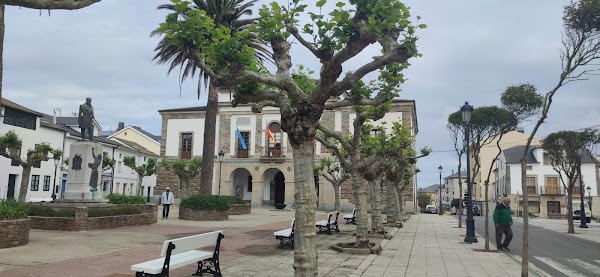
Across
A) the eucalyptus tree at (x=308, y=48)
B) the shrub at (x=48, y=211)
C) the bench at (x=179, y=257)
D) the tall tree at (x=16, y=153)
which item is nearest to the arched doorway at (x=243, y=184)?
the tall tree at (x=16, y=153)

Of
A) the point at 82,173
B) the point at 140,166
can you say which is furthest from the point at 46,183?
the point at 82,173

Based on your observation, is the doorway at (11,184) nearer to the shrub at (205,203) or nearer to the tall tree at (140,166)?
the tall tree at (140,166)

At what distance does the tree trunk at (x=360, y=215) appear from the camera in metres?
11.1

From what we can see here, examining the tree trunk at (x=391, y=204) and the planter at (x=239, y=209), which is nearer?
the tree trunk at (x=391, y=204)

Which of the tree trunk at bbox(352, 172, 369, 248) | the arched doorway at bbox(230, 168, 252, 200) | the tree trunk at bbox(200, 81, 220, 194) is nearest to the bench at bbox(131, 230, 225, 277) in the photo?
the tree trunk at bbox(352, 172, 369, 248)

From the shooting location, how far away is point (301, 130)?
20.1 feet

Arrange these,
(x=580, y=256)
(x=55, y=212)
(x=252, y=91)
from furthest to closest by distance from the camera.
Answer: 1. (x=55, y=212)
2. (x=580, y=256)
3. (x=252, y=91)

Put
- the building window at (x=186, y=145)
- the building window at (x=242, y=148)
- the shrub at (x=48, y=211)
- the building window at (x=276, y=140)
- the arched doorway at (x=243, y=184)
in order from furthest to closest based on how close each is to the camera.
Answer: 1. the arched doorway at (x=243, y=184)
2. the building window at (x=186, y=145)
3. the building window at (x=242, y=148)
4. the building window at (x=276, y=140)
5. the shrub at (x=48, y=211)

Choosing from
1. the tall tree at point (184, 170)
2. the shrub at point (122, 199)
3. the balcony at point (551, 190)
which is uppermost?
the tall tree at point (184, 170)

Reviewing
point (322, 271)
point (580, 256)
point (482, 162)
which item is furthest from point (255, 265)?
point (482, 162)

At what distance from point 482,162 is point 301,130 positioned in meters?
62.6

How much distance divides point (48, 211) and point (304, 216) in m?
11.9

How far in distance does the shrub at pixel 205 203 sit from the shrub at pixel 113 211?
10.7 feet

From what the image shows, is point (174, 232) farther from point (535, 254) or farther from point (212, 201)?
point (535, 254)
